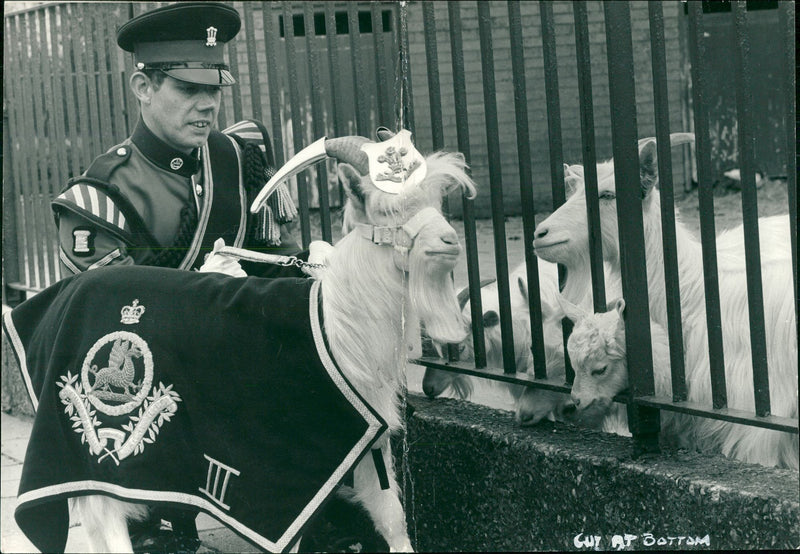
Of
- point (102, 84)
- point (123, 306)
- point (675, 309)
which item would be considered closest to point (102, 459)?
point (123, 306)

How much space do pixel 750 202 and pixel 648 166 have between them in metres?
0.56

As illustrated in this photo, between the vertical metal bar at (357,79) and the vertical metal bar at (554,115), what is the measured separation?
3.10 ft

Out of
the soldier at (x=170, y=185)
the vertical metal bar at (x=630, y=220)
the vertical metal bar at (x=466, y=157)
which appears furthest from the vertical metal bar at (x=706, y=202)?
the soldier at (x=170, y=185)

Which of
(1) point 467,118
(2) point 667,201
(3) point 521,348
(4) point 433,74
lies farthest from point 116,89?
(2) point 667,201

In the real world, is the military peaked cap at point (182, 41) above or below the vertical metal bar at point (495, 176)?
above

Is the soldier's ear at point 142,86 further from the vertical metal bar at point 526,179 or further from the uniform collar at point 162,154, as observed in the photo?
the vertical metal bar at point 526,179

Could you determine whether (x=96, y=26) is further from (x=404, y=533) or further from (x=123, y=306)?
(x=404, y=533)

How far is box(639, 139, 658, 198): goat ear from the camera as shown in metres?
3.29

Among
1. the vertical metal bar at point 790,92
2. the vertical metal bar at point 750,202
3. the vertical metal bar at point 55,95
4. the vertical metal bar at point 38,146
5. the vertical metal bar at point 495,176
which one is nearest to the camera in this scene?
the vertical metal bar at point 790,92

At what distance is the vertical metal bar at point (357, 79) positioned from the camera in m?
4.16

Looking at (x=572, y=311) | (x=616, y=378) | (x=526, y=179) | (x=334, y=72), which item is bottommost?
(x=616, y=378)

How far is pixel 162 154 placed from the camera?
3822 mm

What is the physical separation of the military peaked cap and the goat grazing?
0.66 meters

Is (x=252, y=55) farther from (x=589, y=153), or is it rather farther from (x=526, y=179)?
(x=589, y=153)
